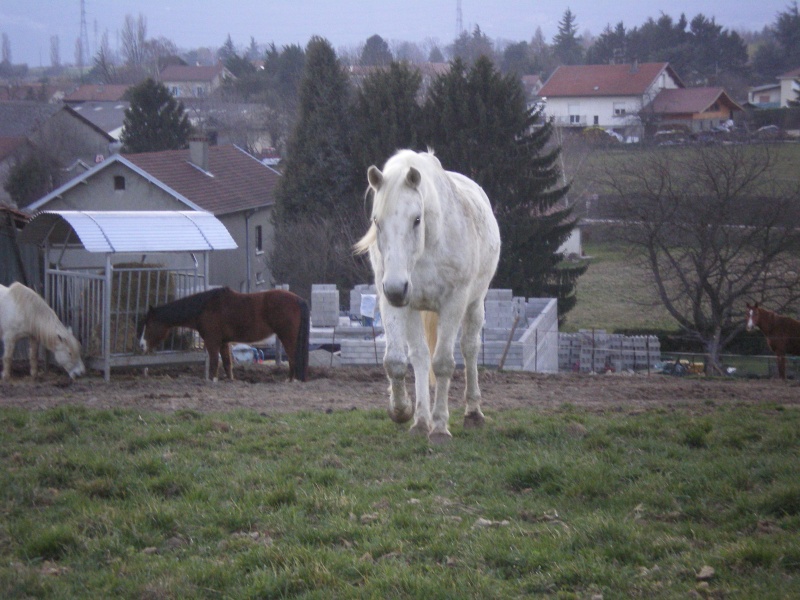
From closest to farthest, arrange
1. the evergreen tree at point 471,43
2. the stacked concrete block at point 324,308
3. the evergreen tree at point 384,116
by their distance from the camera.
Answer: the stacked concrete block at point 324,308 < the evergreen tree at point 384,116 < the evergreen tree at point 471,43

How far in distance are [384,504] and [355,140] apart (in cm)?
3181

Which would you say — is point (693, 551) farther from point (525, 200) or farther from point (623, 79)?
point (623, 79)

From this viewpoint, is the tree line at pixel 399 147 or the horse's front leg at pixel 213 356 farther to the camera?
the tree line at pixel 399 147

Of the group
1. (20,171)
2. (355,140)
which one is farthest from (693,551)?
(20,171)

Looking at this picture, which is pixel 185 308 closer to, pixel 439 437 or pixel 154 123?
pixel 439 437

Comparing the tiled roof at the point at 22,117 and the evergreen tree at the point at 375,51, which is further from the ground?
the evergreen tree at the point at 375,51

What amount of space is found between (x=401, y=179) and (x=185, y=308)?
715 centimetres

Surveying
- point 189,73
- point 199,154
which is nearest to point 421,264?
point 199,154

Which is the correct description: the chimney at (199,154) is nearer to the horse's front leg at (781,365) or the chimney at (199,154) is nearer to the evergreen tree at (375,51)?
the horse's front leg at (781,365)

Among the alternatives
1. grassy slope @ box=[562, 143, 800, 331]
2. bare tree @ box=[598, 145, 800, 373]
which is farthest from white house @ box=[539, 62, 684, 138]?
bare tree @ box=[598, 145, 800, 373]

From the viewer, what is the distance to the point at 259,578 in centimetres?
355

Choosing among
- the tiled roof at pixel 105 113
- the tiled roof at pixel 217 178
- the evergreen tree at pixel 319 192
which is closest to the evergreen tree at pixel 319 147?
the evergreen tree at pixel 319 192

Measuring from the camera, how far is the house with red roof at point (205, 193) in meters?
29.0

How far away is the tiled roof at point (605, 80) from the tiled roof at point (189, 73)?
3660cm
